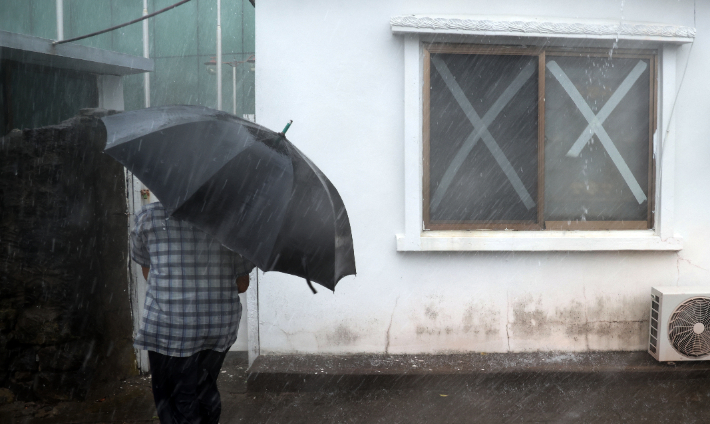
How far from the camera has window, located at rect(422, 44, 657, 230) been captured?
471cm

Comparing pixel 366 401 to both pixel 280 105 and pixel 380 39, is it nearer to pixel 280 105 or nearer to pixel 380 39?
pixel 280 105

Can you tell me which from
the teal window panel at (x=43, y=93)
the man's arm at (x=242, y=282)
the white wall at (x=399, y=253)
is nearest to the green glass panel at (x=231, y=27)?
the teal window panel at (x=43, y=93)

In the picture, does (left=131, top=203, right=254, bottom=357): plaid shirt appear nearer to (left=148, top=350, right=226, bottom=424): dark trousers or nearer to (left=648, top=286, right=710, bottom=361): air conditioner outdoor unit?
(left=148, top=350, right=226, bottom=424): dark trousers

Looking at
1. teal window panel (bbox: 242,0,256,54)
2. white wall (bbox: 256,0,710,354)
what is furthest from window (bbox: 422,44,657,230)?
teal window panel (bbox: 242,0,256,54)

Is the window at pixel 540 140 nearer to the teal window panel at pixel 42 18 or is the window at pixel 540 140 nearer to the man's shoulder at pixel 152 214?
the man's shoulder at pixel 152 214

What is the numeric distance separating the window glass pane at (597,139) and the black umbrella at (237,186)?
2.96m

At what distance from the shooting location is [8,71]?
Answer: 471 cm

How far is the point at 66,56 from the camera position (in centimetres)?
455

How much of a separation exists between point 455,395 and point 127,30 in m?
9.44

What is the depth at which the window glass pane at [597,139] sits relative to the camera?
478 centimetres

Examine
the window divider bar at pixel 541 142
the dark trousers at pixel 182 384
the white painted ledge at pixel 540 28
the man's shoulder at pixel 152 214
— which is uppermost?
the white painted ledge at pixel 540 28

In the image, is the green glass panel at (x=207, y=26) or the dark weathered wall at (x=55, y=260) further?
the green glass panel at (x=207, y=26)

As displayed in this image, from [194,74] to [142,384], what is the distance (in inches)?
309

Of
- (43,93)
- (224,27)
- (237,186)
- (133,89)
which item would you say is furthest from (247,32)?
(237,186)
